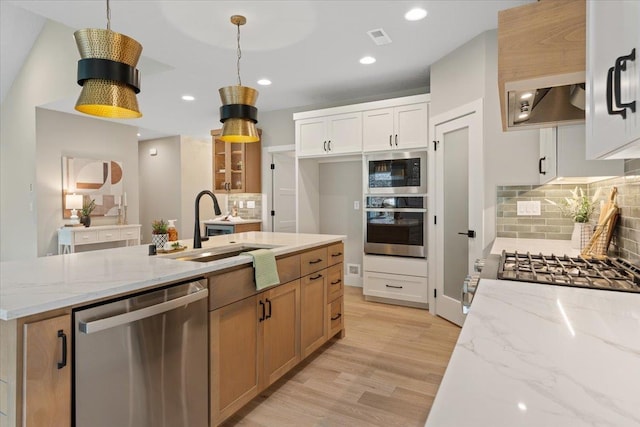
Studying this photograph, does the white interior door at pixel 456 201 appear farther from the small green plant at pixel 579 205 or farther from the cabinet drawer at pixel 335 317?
the cabinet drawer at pixel 335 317

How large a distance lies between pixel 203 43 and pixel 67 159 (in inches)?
142

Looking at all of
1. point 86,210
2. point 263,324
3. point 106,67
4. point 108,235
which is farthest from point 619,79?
point 86,210

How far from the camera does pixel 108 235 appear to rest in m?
→ 5.62

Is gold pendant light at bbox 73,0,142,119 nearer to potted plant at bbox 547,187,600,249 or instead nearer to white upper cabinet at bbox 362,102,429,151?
potted plant at bbox 547,187,600,249

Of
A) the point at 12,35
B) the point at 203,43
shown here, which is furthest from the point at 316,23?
the point at 12,35

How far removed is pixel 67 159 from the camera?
5.43 meters

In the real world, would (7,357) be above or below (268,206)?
below

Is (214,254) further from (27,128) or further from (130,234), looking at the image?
(27,128)

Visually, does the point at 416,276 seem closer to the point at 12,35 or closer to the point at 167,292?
the point at 167,292

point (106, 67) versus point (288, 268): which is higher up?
point (106, 67)

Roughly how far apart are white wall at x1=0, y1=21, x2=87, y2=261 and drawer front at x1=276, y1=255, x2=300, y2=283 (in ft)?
13.6

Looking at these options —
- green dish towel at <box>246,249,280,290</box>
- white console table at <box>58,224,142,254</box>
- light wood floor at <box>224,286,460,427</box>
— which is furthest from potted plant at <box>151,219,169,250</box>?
white console table at <box>58,224,142,254</box>

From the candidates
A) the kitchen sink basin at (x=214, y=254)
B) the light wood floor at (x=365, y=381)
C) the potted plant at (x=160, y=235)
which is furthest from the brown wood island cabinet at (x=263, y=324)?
the potted plant at (x=160, y=235)

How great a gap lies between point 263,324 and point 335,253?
1106 millimetres
